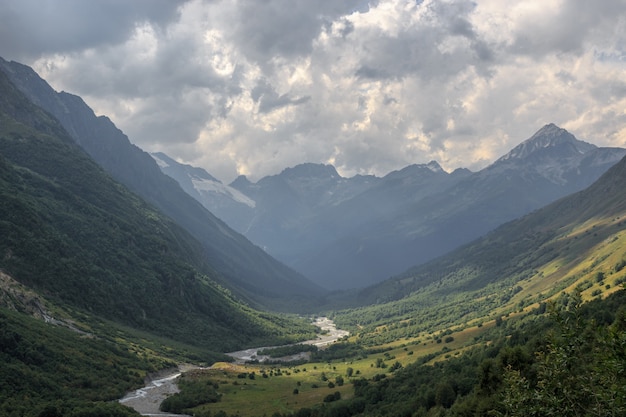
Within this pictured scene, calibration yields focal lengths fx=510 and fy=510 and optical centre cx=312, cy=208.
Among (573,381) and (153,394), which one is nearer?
(573,381)

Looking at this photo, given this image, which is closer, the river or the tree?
the tree

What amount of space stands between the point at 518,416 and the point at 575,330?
630cm

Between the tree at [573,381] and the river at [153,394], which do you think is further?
the river at [153,394]

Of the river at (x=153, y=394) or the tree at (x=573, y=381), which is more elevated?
the tree at (x=573, y=381)

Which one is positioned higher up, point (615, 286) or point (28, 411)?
point (28, 411)

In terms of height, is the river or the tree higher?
the tree

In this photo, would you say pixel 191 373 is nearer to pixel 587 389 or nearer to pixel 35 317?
pixel 35 317

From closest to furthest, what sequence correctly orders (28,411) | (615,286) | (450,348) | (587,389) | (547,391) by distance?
(587,389) < (547,391) < (28,411) < (615,286) < (450,348)

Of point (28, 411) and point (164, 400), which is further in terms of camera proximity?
point (164, 400)

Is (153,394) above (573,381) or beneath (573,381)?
beneath

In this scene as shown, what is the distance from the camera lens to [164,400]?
140m

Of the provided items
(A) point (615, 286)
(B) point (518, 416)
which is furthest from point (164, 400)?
(A) point (615, 286)

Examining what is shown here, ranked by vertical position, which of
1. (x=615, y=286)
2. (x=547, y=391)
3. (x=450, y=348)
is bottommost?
(x=450, y=348)

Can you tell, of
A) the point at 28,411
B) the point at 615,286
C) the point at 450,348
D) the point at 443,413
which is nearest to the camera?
the point at 443,413
